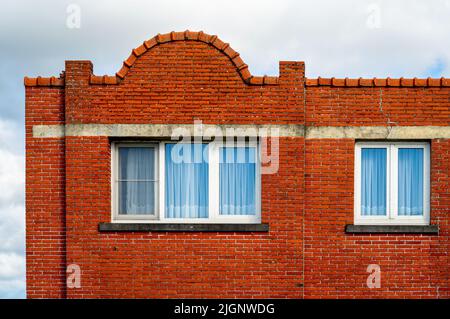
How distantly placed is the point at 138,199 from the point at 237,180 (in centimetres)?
205

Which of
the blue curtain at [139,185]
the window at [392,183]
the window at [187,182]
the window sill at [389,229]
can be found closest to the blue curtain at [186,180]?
the window at [187,182]

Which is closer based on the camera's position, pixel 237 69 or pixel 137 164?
pixel 237 69

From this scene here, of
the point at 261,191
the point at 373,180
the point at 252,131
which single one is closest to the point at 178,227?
the point at 261,191

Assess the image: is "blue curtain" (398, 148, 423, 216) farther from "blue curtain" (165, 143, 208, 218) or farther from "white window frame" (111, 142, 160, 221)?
"white window frame" (111, 142, 160, 221)

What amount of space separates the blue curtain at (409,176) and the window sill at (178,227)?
2939 mm

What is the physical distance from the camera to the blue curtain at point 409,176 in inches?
472

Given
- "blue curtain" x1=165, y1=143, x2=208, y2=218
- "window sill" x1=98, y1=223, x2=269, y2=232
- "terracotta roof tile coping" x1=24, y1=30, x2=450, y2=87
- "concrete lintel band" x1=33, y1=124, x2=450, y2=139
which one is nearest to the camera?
"window sill" x1=98, y1=223, x2=269, y2=232

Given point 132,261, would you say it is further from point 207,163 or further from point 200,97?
point 200,97

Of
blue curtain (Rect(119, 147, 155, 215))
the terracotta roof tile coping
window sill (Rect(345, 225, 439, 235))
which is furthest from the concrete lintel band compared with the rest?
window sill (Rect(345, 225, 439, 235))

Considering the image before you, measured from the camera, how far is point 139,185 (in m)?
11.9

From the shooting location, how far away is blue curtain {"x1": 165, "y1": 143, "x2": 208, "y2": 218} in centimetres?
1188

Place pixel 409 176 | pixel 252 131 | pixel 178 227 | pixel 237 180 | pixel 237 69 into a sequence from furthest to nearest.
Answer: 1. pixel 409 176
2. pixel 237 180
3. pixel 237 69
4. pixel 252 131
5. pixel 178 227

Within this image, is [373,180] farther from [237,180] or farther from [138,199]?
[138,199]
